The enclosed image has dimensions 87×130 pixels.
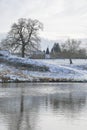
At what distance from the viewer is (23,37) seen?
93.3 m

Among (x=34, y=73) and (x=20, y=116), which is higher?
(x=20, y=116)

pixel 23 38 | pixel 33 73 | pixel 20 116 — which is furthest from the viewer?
pixel 23 38

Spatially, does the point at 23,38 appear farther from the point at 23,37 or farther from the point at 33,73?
the point at 33,73

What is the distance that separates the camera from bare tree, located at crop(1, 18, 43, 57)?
301 ft

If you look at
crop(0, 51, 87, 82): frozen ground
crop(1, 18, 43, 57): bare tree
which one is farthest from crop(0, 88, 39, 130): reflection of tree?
crop(1, 18, 43, 57): bare tree

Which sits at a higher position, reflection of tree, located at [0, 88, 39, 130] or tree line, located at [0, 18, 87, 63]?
tree line, located at [0, 18, 87, 63]

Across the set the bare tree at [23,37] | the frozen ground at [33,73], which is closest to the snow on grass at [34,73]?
the frozen ground at [33,73]

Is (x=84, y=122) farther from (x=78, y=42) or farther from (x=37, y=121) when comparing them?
(x=78, y=42)


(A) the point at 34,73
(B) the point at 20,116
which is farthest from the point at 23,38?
(B) the point at 20,116

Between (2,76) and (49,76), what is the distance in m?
7.78

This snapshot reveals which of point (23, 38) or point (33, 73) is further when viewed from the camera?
point (23, 38)

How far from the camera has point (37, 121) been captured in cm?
1430

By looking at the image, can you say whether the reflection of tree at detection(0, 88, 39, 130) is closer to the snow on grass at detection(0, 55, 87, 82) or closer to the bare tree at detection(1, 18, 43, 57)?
the snow on grass at detection(0, 55, 87, 82)

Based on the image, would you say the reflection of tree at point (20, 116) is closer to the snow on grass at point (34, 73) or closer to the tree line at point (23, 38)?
the snow on grass at point (34, 73)
